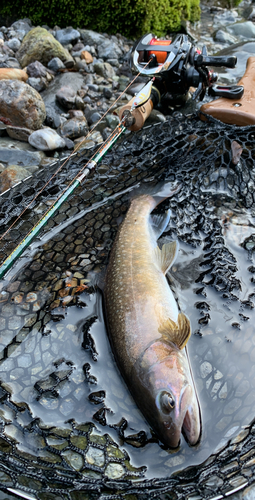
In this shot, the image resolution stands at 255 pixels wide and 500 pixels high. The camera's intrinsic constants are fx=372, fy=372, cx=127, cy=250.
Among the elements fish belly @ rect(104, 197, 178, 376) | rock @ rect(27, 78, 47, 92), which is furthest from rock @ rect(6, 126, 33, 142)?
fish belly @ rect(104, 197, 178, 376)

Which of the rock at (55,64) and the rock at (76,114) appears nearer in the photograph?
the rock at (76,114)

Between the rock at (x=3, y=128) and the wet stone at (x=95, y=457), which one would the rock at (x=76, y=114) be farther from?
Answer: the wet stone at (x=95, y=457)

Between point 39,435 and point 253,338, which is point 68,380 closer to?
point 39,435

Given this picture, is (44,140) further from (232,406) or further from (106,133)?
(232,406)

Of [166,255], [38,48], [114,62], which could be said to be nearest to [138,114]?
[166,255]

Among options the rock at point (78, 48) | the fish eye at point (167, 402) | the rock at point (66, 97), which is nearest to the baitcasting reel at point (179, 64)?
the rock at point (66, 97)

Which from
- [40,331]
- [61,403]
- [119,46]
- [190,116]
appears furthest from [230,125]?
[119,46]

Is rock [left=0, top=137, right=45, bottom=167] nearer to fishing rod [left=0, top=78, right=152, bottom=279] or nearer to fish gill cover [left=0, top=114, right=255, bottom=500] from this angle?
fish gill cover [left=0, top=114, right=255, bottom=500]

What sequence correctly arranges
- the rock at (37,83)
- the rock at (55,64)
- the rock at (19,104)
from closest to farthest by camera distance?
the rock at (19,104) → the rock at (37,83) → the rock at (55,64)
